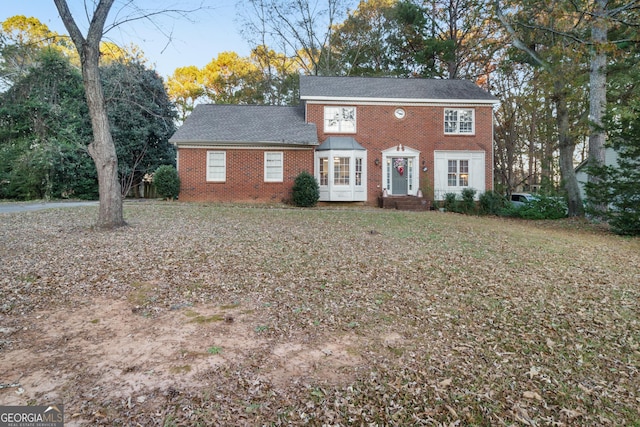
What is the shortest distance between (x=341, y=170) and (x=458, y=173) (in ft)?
19.7

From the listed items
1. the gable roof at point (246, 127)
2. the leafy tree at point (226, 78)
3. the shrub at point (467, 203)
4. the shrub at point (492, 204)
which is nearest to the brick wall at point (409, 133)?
the gable roof at point (246, 127)

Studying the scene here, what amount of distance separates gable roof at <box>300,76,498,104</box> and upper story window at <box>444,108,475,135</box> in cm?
58

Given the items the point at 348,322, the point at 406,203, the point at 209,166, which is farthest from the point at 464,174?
the point at 348,322

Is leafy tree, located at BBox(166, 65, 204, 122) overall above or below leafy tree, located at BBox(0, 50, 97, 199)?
above

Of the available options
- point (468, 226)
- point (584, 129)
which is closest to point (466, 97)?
point (584, 129)

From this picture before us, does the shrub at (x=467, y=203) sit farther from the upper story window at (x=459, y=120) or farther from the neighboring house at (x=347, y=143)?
the upper story window at (x=459, y=120)

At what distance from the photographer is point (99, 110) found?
316 inches

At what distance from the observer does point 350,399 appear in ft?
8.34

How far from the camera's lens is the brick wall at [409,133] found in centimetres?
1725

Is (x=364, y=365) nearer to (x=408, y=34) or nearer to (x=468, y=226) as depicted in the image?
(x=468, y=226)

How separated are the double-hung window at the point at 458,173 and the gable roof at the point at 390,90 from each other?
303 cm

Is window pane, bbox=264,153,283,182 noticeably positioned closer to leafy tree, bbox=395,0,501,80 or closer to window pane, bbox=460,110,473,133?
window pane, bbox=460,110,473,133

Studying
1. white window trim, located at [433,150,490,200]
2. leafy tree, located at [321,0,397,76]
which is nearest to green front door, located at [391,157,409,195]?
white window trim, located at [433,150,490,200]

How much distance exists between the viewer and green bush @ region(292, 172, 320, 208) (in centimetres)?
1517
